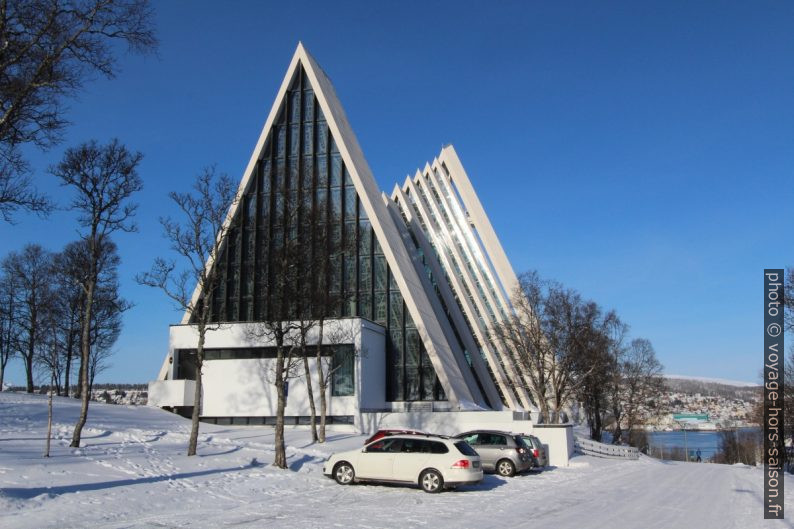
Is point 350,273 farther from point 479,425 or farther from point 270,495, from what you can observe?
point 270,495

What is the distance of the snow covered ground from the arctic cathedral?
7461 millimetres

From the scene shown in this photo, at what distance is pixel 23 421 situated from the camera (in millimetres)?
24328

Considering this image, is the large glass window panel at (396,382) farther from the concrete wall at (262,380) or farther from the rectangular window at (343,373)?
the rectangular window at (343,373)

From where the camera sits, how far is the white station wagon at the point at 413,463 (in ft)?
52.2

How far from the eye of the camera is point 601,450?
127ft

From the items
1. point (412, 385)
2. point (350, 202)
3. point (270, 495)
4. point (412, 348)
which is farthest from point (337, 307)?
point (270, 495)

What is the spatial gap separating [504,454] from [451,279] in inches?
1284

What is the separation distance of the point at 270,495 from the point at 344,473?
2.73 meters

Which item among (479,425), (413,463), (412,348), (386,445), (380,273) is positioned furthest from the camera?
(380,273)

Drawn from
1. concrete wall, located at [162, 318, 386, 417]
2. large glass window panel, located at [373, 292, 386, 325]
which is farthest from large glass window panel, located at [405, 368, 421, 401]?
large glass window panel, located at [373, 292, 386, 325]

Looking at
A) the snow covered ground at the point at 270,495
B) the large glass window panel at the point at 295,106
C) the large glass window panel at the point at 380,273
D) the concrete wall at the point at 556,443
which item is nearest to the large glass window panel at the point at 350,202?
the large glass window panel at the point at 380,273

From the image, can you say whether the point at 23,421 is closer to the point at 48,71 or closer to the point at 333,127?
the point at 48,71

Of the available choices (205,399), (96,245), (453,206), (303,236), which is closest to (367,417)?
(205,399)

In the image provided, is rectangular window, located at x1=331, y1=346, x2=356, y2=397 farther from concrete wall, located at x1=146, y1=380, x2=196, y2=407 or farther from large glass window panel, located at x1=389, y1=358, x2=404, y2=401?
concrete wall, located at x1=146, y1=380, x2=196, y2=407
